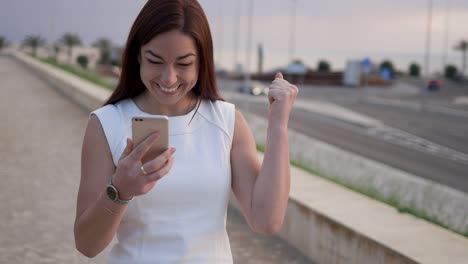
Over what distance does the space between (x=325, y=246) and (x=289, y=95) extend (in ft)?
9.67

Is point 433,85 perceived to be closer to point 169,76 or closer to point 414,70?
point 414,70

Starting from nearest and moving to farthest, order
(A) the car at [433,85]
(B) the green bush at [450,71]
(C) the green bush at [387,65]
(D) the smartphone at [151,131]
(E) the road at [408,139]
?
(D) the smartphone at [151,131], (E) the road at [408,139], (A) the car at [433,85], (B) the green bush at [450,71], (C) the green bush at [387,65]

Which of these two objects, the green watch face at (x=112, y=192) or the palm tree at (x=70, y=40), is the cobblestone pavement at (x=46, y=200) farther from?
the palm tree at (x=70, y=40)

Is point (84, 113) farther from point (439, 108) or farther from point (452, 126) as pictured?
point (439, 108)

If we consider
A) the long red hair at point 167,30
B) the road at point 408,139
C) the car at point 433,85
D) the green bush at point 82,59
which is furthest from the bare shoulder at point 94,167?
the green bush at point 82,59

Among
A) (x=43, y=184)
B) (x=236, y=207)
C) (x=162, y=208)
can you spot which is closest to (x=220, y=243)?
(x=162, y=208)

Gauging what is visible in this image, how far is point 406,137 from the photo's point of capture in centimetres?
3200

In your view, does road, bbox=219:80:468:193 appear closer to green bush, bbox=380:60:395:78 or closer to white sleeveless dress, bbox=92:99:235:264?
white sleeveless dress, bbox=92:99:235:264

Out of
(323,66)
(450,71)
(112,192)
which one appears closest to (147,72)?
(112,192)

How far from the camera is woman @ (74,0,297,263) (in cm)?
202

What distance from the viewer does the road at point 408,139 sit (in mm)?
22978

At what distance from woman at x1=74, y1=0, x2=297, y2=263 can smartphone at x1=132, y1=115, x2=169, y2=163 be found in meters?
0.23

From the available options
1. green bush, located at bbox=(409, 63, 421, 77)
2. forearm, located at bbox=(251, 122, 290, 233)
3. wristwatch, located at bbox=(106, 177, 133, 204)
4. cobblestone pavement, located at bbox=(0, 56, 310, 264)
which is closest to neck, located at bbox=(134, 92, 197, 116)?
forearm, located at bbox=(251, 122, 290, 233)

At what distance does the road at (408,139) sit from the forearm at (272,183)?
58.5 feet
